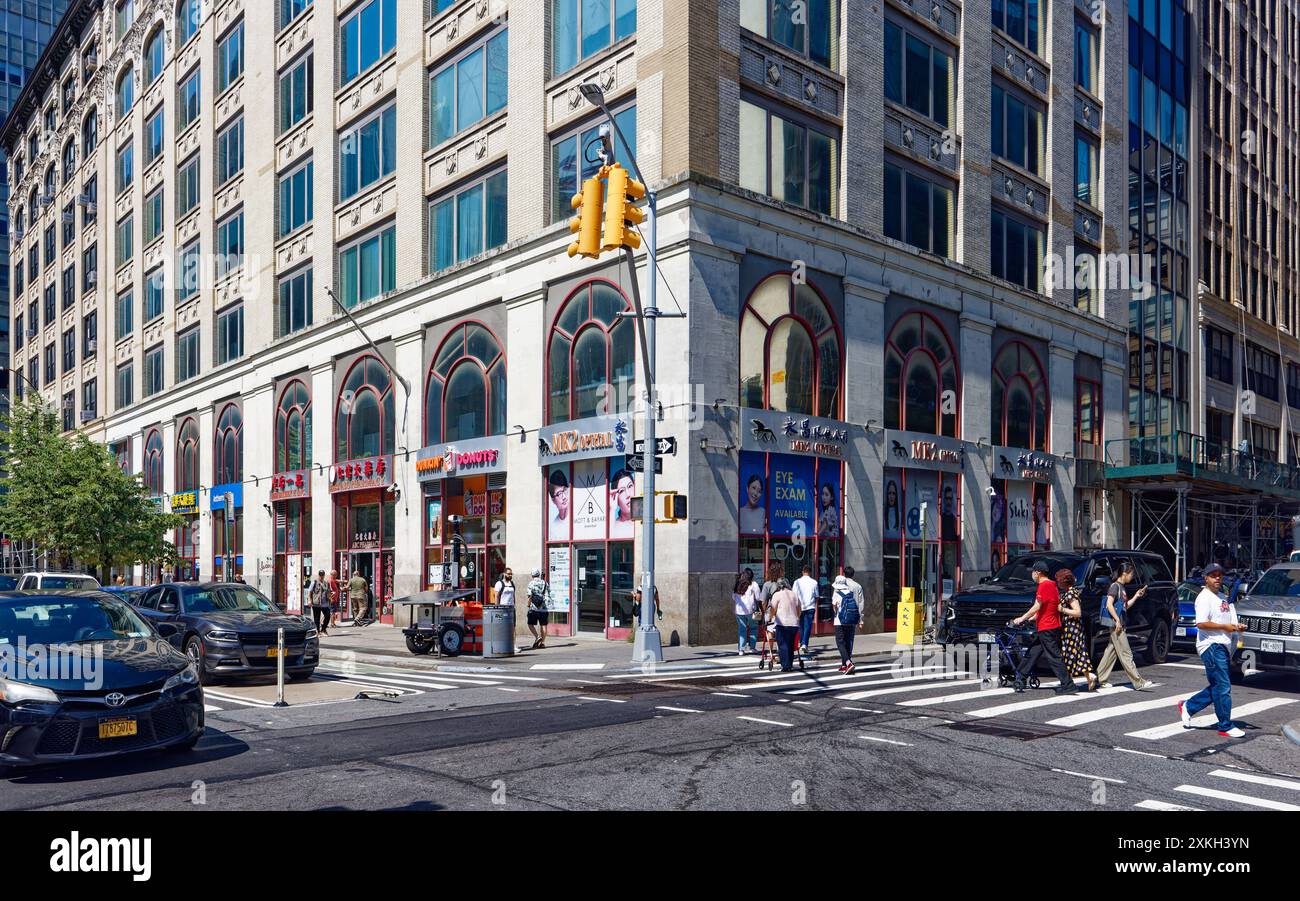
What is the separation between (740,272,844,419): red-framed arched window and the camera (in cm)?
2720

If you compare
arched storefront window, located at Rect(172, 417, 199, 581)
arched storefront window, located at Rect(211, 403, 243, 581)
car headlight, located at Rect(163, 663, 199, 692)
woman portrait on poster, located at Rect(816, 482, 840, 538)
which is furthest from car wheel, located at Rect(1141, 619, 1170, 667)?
arched storefront window, located at Rect(172, 417, 199, 581)

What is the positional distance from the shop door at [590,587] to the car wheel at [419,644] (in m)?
4.88

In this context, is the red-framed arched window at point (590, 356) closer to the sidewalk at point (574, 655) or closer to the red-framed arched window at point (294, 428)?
the sidewalk at point (574, 655)

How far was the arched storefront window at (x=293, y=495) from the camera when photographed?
40250 mm

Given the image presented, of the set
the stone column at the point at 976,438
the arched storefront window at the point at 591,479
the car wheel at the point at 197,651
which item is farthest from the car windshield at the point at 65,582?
the stone column at the point at 976,438

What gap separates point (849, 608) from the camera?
62.0 ft

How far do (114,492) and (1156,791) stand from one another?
4059cm

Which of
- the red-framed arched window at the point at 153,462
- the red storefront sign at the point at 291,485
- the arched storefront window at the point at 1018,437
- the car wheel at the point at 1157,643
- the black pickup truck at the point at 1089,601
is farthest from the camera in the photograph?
the red-framed arched window at the point at 153,462

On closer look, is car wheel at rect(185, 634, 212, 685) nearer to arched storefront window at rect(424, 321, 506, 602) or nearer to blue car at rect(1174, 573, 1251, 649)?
arched storefront window at rect(424, 321, 506, 602)

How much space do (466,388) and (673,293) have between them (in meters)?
9.23

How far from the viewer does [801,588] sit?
63.7 ft

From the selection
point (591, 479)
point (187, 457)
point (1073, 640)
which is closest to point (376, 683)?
point (1073, 640)

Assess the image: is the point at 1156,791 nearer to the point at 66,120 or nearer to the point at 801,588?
the point at 801,588

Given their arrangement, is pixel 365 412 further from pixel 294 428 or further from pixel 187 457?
pixel 187 457
